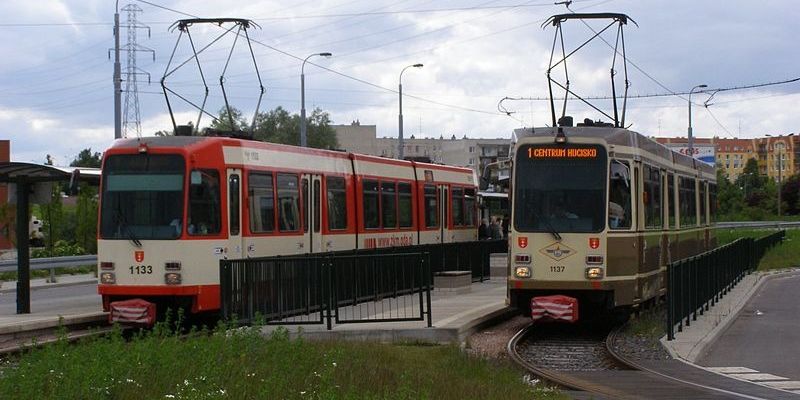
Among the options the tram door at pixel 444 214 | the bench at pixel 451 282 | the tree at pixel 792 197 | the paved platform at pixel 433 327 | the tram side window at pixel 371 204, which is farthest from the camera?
the tree at pixel 792 197

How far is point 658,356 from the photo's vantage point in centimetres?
1692

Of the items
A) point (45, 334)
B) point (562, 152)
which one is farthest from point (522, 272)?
point (45, 334)

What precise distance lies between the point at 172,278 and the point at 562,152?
665cm

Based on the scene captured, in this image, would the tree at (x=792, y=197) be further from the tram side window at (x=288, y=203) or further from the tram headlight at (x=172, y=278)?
the tram headlight at (x=172, y=278)

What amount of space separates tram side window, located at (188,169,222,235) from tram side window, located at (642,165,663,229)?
7185mm

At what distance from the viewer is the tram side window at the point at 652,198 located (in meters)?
20.6

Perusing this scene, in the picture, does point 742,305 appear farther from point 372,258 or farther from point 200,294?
point 200,294

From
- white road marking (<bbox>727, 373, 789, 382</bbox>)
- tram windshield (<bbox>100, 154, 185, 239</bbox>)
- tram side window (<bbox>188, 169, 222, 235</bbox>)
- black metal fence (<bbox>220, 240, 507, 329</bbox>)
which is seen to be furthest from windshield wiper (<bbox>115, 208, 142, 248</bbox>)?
white road marking (<bbox>727, 373, 789, 382</bbox>)

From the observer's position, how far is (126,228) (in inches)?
779

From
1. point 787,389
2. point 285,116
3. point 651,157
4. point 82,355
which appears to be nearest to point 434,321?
point 651,157

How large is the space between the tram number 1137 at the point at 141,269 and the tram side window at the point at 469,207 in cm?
1620

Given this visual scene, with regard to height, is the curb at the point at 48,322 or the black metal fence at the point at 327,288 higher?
the black metal fence at the point at 327,288

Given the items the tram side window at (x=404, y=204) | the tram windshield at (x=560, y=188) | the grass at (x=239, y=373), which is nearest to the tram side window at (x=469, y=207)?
the tram side window at (x=404, y=204)

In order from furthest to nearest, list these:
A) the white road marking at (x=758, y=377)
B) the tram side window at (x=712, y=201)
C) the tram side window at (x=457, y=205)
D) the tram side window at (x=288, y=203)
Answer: the tram side window at (x=457, y=205)
the tram side window at (x=712, y=201)
the tram side window at (x=288, y=203)
the white road marking at (x=758, y=377)
